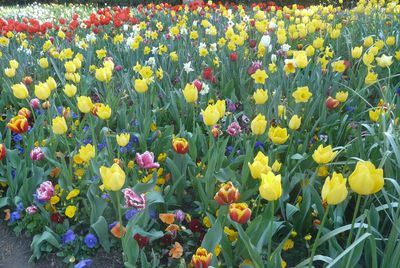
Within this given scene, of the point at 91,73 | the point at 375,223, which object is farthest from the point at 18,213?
the point at 91,73

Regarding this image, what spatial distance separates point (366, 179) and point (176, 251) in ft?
2.74

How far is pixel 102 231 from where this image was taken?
5.82 feet

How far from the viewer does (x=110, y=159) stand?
2.06 meters

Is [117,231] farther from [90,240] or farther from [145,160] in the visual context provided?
[145,160]

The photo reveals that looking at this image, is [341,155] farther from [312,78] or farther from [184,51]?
[184,51]

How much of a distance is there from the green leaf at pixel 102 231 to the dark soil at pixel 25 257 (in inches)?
2.2

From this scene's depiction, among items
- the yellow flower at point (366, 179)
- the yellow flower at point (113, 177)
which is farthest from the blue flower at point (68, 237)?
the yellow flower at point (366, 179)

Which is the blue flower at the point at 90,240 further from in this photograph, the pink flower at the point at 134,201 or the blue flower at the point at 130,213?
the pink flower at the point at 134,201

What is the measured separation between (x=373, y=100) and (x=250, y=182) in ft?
4.87

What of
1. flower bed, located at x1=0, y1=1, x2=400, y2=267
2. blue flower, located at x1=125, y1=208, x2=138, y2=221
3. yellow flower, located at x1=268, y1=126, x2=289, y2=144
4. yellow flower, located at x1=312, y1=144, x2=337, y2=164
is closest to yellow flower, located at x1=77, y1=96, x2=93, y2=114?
flower bed, located at x1=0, y1=1, x2=400, y2=267

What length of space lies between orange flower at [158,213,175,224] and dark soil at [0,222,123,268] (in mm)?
250

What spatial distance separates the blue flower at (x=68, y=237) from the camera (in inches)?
70.5

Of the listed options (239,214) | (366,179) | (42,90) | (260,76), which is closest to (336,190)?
(366,179)

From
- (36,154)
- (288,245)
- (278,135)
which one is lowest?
(288,245)
